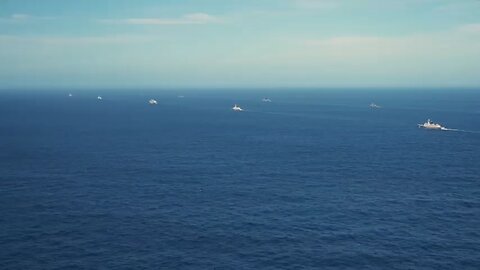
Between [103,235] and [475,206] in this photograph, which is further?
[475,206]

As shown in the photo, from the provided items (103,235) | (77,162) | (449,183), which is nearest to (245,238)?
(103,235)

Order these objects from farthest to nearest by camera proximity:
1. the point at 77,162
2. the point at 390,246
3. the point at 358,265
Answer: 1. the point at 77,162
2. the point at 390,246
3. the point at 358,265

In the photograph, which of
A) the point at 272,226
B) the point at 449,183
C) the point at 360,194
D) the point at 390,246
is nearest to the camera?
the point at 390,246

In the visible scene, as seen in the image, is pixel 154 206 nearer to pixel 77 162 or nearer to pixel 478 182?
pixel 77 162

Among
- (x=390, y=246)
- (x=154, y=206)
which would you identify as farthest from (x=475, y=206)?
(x=154, y=206)

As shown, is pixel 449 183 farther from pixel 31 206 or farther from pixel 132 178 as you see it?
Answer: pixel 31 206

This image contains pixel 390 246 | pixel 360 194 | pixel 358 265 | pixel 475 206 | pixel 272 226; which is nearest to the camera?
pixel 358 265

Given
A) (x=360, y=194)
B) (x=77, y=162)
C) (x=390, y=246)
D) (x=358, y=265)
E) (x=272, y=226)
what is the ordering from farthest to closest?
(x=77, y=162), (x=360, y=194), (x=272, y=226), (x=390, y=246), (x=358, y=265)

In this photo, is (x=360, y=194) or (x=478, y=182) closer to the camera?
(x=360, y=194)
